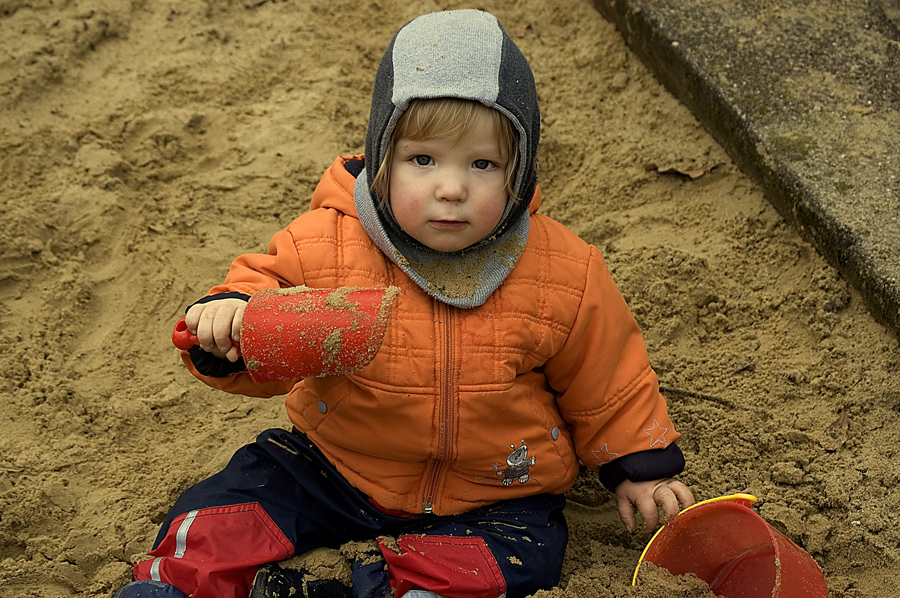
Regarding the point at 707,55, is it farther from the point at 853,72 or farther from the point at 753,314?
the point at 753,314

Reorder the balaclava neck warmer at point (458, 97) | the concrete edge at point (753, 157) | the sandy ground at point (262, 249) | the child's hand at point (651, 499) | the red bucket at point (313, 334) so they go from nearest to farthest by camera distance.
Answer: the red bucket at point (313, 334) < the balaclava neck warmer at point (458, 97) < the child's hand at point (651, 499) < the sandy ground at point (262, 249) < the concrete edge at point (753, 157)

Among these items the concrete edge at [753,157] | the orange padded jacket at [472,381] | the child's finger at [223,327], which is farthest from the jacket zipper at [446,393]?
the concrete edge at [753,157]

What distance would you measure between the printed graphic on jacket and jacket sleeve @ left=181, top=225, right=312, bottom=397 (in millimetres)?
542

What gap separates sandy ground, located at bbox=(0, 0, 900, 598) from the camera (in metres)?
2.18

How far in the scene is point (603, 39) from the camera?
3461 mm

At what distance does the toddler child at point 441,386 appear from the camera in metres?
1.87

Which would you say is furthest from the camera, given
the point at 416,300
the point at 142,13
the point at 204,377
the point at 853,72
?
the point at 142,13

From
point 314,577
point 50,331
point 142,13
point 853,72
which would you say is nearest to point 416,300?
point 314,577

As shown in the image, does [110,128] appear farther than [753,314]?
Yes

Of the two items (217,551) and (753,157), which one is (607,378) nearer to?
(217,551)

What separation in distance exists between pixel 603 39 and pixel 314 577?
2.33 meters

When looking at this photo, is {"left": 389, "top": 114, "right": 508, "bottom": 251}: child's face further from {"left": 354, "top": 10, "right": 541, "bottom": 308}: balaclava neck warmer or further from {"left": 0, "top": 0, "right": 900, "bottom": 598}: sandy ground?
{"left": 0, "top": 0, "right": 900, "bottom": 598}: sandy ground

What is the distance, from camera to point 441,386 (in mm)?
1953

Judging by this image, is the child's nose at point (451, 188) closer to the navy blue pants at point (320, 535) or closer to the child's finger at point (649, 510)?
the navy blue pants at point (320, 535)
